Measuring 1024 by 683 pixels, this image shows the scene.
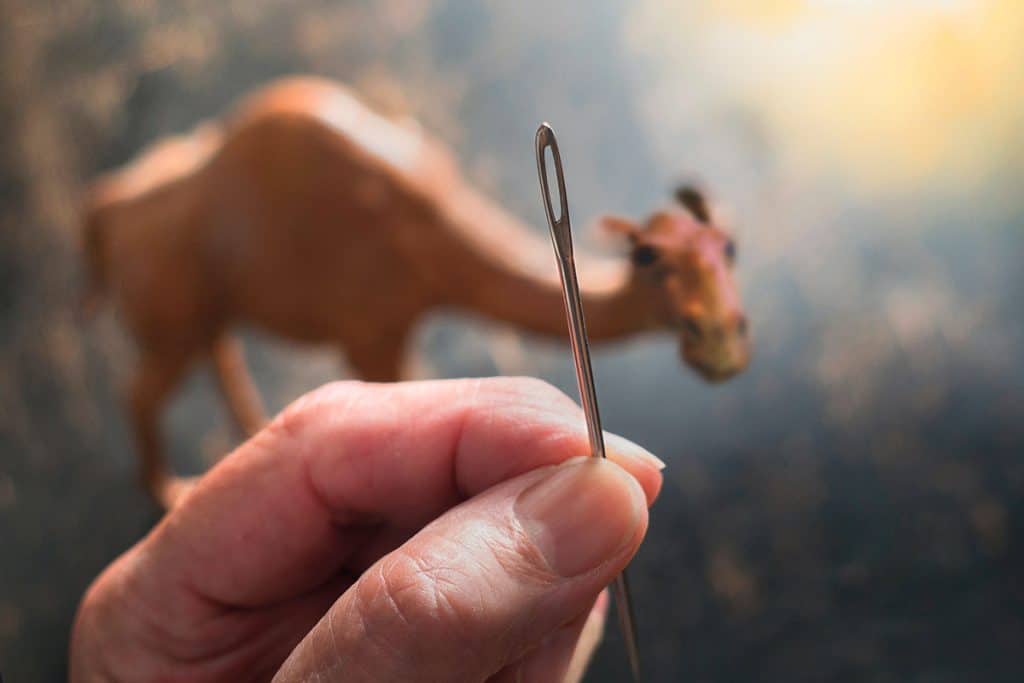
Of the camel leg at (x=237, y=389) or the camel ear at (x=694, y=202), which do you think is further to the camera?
the camel leg at (x=237, y=389)

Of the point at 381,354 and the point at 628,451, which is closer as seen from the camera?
the point at 628,451

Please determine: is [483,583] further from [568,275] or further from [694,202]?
[694,202]

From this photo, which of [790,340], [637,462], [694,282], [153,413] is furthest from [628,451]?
[153,413]

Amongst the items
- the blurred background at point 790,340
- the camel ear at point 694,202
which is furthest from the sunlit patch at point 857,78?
the camel ear at point 694,202

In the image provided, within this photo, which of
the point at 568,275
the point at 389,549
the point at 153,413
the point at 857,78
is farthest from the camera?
the point at 153,413

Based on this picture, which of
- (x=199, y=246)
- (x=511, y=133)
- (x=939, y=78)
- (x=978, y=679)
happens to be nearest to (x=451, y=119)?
(x=511, y=133)

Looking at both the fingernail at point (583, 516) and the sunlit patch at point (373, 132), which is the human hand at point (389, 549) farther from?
the sunlit patch at point (373, 132)

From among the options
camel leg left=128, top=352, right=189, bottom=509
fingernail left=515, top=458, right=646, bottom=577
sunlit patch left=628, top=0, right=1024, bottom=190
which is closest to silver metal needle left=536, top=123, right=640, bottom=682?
fingernail left=515, top=458, right=646, bottom=577
